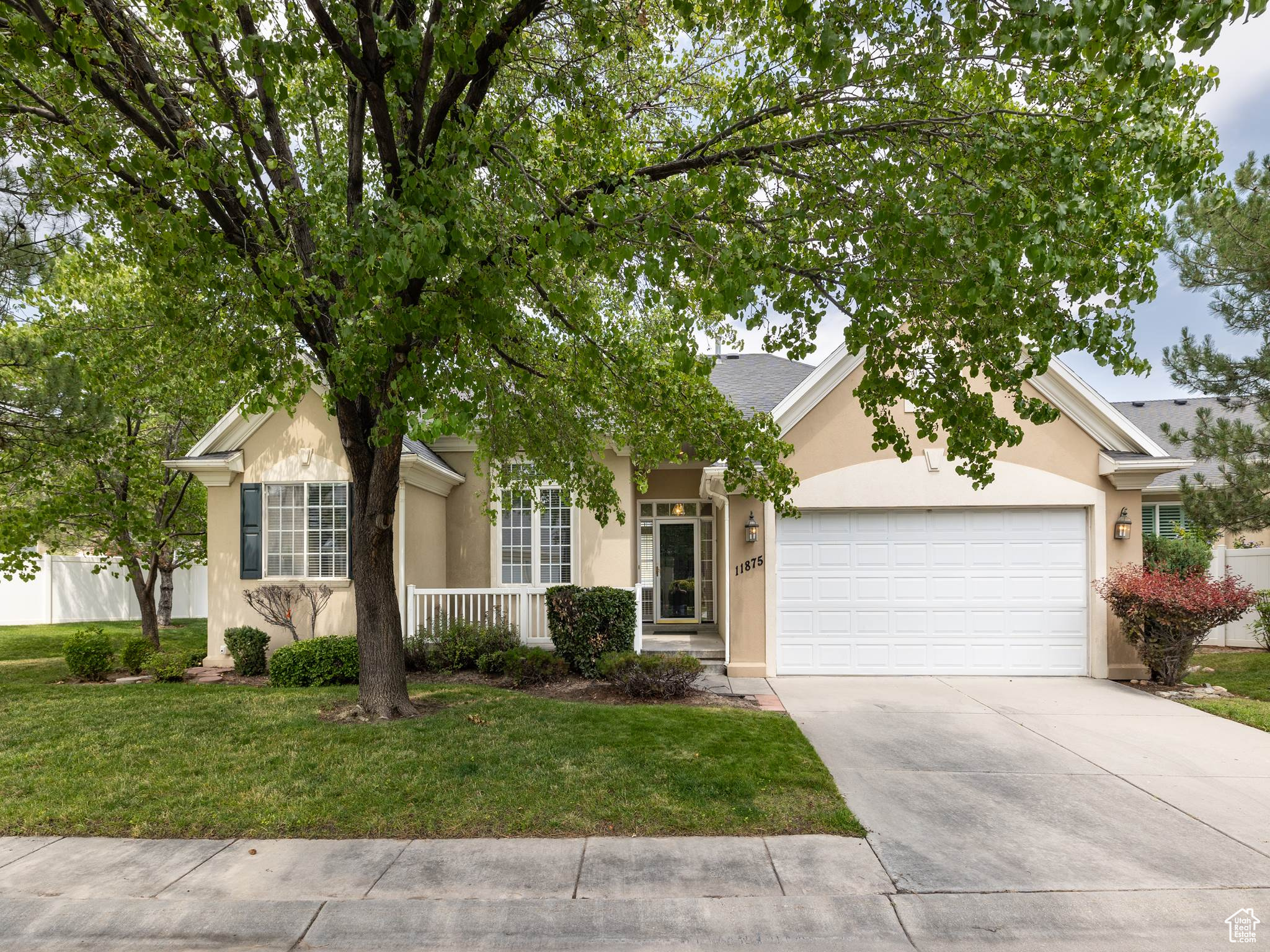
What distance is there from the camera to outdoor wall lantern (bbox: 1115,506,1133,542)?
→ 10500mm

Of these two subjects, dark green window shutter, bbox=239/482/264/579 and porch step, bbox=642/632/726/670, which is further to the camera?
dark green window shutter, bbox=239/482/264/579

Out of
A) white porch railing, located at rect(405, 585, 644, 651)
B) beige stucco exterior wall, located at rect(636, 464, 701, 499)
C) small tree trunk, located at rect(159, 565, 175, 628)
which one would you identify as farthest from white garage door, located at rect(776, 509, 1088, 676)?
small tree trunk, located at rect(159, 565, 175, 628)

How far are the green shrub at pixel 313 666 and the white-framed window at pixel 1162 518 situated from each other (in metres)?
15.8

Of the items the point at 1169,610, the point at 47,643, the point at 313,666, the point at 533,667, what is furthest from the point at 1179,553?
the point at 47,643

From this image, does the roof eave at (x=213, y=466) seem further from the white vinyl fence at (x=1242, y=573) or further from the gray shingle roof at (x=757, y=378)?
the white vinyl fence at (x=1242, y=573)

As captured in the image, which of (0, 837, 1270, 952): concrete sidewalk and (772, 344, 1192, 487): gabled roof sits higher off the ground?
(772, 344, 1192, 487): gabled roof

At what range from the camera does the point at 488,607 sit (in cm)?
1155

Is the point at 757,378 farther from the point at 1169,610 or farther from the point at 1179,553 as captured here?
the point at 1179,553

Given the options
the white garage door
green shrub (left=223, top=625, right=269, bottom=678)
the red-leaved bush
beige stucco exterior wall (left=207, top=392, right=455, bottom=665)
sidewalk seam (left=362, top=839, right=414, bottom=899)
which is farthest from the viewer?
beige stucco exterior wall (left=207, top=392, right=455, bottom=665)

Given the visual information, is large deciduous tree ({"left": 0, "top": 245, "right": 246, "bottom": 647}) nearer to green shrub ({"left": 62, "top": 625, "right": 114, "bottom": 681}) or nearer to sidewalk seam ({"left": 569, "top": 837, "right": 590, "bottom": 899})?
green shrub ({"left": 62, "top": 625, "right": 114, "bottom": 681})

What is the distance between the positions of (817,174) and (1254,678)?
10308 mm

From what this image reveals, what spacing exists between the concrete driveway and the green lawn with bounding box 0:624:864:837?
537mm

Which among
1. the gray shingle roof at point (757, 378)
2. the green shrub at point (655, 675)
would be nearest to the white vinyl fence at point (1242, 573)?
the gray shingle roof at point (757, 378)

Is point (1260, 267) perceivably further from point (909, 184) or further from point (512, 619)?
point (512, 619)
